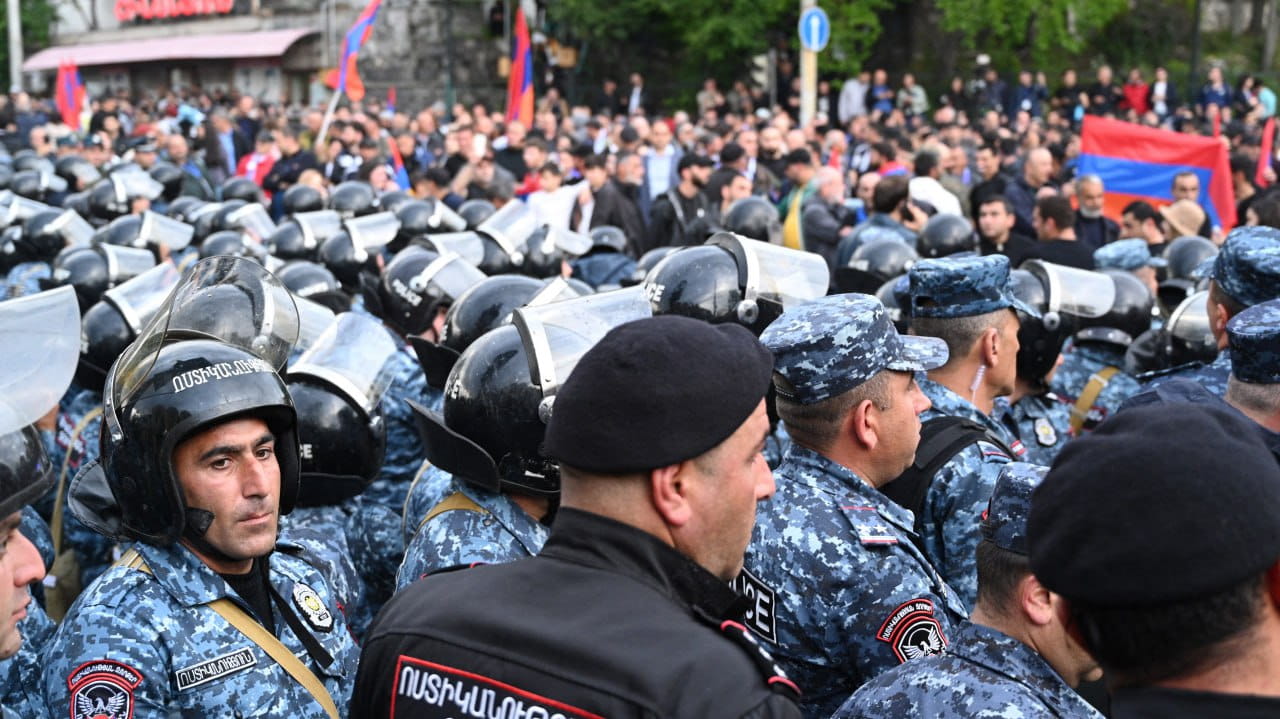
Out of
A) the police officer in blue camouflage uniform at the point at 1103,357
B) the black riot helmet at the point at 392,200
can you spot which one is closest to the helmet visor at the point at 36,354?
the police officer in blue camouflage uniform at the point at 1103,357

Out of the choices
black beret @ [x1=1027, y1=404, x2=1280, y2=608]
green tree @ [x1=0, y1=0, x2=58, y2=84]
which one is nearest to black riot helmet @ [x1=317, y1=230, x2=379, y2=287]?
black beret @ [x1=1027, y1=404, x2=1280, y2=608]

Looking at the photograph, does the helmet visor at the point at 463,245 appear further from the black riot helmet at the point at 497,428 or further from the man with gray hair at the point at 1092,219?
the man with gray hair at the point at 1092,219

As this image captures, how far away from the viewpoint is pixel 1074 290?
611 centimetres

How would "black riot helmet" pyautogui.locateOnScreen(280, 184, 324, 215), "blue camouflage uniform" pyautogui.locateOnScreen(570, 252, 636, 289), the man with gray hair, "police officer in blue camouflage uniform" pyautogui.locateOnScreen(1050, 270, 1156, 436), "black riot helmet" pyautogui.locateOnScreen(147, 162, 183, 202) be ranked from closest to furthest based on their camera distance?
"police officer in blue camouflage uniform" pyautogui.locateOnScreen(1050, 270, 1156, 436) → "blue camouflage uniform" pyautogui.locateOnScreen(570, 252, 636, 289) → the man with gray hair → "black riot helmet" pyautogui.locateOnScreen(280, 184, 324, 215) → "black riot helmet" pyautogui.locateOnScreen(147, 162, 183, 202)

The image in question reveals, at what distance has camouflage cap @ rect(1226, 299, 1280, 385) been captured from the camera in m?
4.12

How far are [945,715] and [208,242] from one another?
8317mm

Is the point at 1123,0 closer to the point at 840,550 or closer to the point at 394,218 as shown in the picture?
the point at 394,218

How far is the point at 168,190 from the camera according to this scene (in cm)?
1576

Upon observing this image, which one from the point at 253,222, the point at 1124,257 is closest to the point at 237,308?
the point at 1124,257

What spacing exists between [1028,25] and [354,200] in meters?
20.1

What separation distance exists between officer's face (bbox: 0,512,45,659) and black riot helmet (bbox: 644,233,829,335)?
9.96 feet

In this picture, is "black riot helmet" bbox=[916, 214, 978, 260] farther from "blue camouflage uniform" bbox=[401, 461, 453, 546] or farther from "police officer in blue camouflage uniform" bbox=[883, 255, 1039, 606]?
"blue camouflage uniform" bbox=[401, 461, 453, 546]

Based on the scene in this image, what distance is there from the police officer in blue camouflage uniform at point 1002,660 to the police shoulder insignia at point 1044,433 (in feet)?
9.49

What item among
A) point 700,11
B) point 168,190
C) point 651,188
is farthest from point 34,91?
point 651,188
